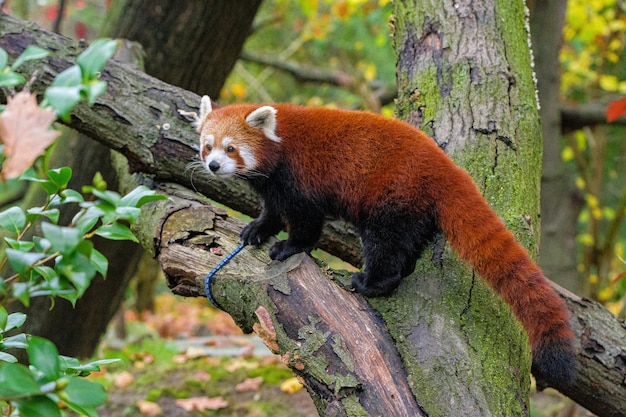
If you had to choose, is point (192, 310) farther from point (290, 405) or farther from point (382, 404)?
point (382, 404)

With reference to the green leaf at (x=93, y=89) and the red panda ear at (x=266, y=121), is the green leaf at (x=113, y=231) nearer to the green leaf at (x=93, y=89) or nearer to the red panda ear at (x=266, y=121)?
the green leaf at (x=93, y=89)

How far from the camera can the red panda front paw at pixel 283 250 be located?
2.45 m

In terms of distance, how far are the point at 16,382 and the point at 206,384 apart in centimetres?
314

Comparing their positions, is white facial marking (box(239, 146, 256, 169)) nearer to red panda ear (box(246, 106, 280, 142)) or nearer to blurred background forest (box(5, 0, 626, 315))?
red panda ear (box(246, 106, 280, 142))

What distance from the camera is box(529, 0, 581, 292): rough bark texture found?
466 centimetres

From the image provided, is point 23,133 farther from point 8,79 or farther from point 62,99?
point 8,79

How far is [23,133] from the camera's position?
904 mm

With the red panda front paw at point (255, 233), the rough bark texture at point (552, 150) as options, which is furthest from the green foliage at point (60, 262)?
the rough bark texture at point (552, 150)

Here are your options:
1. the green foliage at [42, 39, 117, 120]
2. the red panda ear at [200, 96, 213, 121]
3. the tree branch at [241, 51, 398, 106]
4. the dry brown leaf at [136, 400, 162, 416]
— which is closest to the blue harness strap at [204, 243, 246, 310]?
the red panda ear at [200, 96, 213, 121]

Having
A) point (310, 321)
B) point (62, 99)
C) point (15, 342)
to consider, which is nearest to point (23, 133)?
point (62, 99)

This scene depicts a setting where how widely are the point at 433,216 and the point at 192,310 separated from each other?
326 inches

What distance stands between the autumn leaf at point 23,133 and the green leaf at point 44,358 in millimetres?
332

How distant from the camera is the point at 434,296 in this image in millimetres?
A: 2209

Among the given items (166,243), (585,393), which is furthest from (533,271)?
(166,243)
